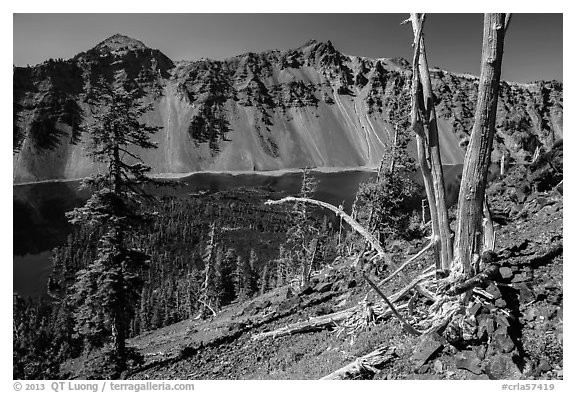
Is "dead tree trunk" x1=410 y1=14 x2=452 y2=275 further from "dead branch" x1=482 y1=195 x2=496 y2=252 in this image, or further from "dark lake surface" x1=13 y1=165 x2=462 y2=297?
"dark lake surface" x1=13 y1=165 x2=462 y2=297

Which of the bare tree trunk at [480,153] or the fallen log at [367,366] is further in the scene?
the fallen log at [367,366]

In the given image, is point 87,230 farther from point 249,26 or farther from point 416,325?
point 416,325

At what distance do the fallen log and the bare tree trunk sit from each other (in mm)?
1532

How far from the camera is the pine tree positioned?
37.8 feet

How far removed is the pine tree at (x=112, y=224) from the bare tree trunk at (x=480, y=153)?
8992mm

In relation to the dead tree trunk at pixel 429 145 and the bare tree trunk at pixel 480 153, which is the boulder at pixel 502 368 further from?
the dead tree trunk at pixel 429 145

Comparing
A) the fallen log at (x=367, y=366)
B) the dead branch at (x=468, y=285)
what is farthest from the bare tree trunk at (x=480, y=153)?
the fallen log at (x=367, y=366)

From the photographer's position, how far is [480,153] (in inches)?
207

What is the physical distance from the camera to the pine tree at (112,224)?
11.5 m

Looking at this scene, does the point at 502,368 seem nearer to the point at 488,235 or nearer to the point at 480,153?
the point at 488,235

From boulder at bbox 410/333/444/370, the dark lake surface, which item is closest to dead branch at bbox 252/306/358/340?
boulder at bbox 410/333/444/370
